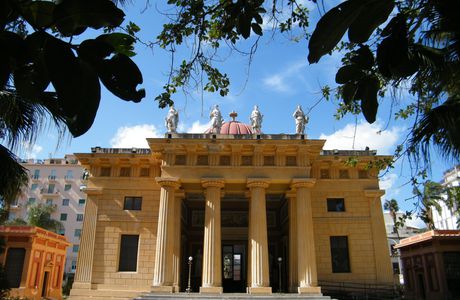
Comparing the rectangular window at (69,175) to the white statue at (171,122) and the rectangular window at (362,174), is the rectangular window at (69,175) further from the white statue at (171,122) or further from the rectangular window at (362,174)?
the rectangular window at (362,174)

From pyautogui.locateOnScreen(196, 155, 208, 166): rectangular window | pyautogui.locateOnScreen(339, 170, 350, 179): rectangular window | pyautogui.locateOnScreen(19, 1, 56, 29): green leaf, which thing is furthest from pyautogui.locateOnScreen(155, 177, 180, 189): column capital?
pyautogui.locateOnScreen(19, 1, 56, 29): green leaf

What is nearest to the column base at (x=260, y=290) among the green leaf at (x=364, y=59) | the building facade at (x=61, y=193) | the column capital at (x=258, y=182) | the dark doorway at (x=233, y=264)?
the column capital at (x=258, y=182)

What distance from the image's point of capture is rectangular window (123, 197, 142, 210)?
88.1 feet

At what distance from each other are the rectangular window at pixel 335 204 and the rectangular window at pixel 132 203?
12587 millimetres

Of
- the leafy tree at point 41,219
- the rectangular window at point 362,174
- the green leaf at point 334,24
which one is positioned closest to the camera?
the green leaf at point 334,24

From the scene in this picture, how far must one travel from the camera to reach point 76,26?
1.27m

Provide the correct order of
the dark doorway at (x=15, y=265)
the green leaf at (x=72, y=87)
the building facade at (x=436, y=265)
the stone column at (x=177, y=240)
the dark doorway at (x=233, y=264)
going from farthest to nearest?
the dark doorway at (x=233, y=264)
the dark doorway at (x=15, y=265)
the building facade at (x=436, y=265)
the stone column at (x=177, y=240)
the green leaf at (x=72, y=87)

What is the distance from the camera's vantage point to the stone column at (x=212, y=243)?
22094 millimetres

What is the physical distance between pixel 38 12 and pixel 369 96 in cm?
139

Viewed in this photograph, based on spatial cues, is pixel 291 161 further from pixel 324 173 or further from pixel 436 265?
pixel 436 265

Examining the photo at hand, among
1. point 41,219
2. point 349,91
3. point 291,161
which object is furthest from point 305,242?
A: point 41,219

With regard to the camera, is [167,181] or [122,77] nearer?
[122,77]

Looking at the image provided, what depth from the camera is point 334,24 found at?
135cm

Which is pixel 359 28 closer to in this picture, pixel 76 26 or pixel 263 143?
pixel 76 26
